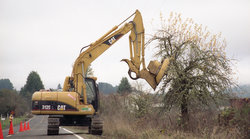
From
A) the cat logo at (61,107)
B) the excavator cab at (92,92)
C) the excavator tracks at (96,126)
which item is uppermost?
the excavator cab at (92,92)

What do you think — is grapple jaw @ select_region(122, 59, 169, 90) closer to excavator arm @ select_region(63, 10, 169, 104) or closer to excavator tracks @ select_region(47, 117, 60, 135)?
excavator arm @ select_region(63, 10, 169, 104)

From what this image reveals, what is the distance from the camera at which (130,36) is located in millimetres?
15570

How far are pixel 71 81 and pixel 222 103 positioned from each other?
774cm

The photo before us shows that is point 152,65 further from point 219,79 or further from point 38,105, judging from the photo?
point 38,105

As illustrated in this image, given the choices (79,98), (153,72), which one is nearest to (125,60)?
(153,72)

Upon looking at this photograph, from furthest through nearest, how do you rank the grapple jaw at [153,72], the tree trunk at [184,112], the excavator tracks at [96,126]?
1. the excavator tracks at [96,126]
2. the tree trunk at [184,112]
3. the grapple jaw at [153,72]

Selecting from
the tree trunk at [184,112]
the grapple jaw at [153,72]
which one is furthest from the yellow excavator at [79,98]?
the tree trunk at [184,112]

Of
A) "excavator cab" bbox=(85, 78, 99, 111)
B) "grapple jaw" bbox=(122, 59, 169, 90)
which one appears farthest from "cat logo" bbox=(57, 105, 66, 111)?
"grapple jaw" bbox=(122, 59, 169, 90)

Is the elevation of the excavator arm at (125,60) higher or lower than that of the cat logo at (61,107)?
higher

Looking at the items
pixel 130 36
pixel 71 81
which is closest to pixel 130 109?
pixel 71 81

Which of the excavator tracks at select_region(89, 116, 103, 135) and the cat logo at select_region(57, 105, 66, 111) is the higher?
the cat logo at select_region(57, 105, 66, 111)

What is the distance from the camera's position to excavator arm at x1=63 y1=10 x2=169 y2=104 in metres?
13.9

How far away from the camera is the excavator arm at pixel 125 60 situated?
1395 centimetres

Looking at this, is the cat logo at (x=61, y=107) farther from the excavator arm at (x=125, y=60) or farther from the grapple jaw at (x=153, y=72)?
the grapple jaw at (x=153, y=72)
